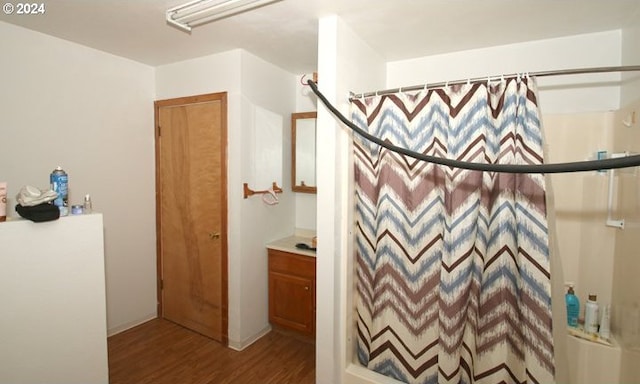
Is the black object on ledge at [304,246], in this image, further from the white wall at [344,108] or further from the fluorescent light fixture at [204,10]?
the fluorescent light fixture at [204,10]

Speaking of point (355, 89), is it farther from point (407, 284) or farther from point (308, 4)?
point (407, 284)

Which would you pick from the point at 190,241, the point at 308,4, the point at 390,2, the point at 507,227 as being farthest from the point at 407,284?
the point at 190,241

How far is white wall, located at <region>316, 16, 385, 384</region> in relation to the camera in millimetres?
1698

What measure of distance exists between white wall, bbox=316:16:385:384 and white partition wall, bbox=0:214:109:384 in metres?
1.17

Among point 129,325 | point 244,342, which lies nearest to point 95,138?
point 129,325

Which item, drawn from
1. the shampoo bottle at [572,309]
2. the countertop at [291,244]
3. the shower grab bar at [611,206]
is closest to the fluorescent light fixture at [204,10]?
the countertop at [291,244]

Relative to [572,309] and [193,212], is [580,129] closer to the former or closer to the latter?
[572,309]

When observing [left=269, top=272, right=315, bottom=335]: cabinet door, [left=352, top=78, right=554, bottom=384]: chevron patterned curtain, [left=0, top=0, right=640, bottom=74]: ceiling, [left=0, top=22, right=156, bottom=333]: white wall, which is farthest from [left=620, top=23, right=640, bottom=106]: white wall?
[left=0, top=22, right=156, bottom=333]: white wall

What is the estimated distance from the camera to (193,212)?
8.40 feet

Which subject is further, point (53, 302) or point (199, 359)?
point (199, 359)

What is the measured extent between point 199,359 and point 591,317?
2580 mm

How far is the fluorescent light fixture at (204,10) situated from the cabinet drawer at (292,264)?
5.60 ft

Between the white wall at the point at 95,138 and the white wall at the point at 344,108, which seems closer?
the white wall at the point at 344,108

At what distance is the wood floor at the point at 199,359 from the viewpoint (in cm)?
205
